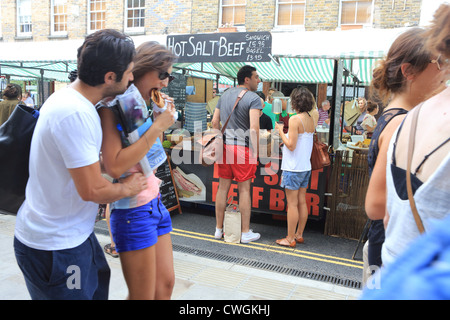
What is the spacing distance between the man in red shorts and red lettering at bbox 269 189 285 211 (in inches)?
29.8

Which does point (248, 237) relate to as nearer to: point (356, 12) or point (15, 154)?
point (15, 154)

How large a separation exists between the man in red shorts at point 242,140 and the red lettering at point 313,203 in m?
0.99

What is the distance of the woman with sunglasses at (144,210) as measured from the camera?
5.90ft

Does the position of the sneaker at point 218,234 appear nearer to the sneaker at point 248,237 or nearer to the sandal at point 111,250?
the sneaker at point 248,237

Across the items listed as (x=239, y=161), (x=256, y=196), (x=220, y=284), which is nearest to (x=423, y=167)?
(x=220, y=284)

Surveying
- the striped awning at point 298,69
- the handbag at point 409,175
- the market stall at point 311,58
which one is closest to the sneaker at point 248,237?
the market stall at point 311,58

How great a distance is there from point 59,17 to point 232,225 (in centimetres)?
1680

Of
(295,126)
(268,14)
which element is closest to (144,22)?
(268,14)

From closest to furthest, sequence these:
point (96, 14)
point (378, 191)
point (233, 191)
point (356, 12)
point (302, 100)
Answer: point (378, 191)
point (302, 100)
point (233, 191)
point (356, 12)
point (96, 14)

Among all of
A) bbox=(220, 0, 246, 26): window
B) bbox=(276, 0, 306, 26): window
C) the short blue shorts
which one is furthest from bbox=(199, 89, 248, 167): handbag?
bbox=(220, 0, 246, 26): window

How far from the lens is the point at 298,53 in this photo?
5199mm

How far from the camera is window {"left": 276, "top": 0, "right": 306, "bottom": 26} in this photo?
13.1 m
